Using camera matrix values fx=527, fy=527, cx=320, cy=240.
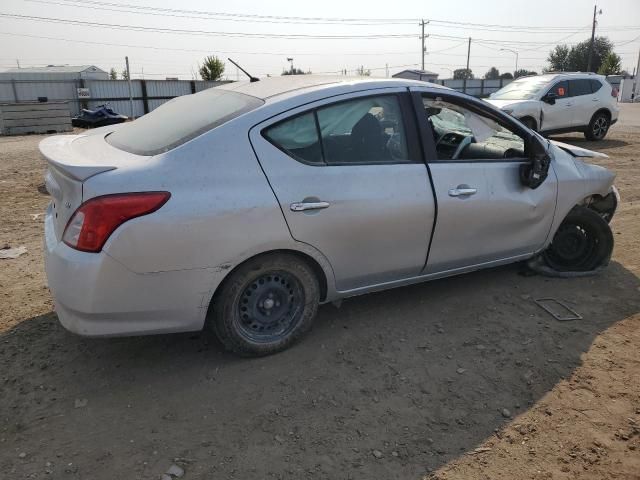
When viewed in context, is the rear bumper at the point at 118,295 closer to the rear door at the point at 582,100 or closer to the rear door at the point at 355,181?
the rear door at the point at 355,181

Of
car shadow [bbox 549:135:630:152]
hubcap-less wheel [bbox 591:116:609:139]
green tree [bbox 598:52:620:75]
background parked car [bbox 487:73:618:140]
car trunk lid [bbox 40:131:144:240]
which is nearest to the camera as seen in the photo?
car trunk lid [bbox 40:131:144:240]

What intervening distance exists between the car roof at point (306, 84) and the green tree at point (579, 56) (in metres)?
83.6

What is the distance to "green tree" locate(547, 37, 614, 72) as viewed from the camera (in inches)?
3049

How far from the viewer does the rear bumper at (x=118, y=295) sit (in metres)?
2.62

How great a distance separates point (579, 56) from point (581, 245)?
86.8 m

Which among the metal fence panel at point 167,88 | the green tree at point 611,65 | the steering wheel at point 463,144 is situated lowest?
the steering wheel at point 463,144

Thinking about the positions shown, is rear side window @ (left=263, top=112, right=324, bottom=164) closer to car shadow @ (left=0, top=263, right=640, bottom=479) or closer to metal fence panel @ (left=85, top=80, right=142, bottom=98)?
car shadow @ (left=0, top=263, right=640, bottom=479)

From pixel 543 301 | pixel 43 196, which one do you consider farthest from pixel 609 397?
pixel 43 196

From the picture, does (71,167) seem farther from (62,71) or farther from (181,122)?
(62,71)

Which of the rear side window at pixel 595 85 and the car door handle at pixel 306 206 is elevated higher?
the rear side window at pixel 595 85

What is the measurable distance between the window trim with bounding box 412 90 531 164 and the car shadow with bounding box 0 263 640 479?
1065 mm

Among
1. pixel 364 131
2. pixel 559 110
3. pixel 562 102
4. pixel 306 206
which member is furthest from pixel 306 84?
pixel 562 102

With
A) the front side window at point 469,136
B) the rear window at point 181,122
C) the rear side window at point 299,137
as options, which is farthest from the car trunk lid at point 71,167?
the front side window at point 469,136

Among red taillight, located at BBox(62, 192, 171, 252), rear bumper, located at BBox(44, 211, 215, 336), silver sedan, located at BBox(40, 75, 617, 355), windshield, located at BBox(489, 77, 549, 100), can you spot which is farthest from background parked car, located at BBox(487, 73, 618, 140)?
red taillight, located at BBox(62, 192, 171, 252)
